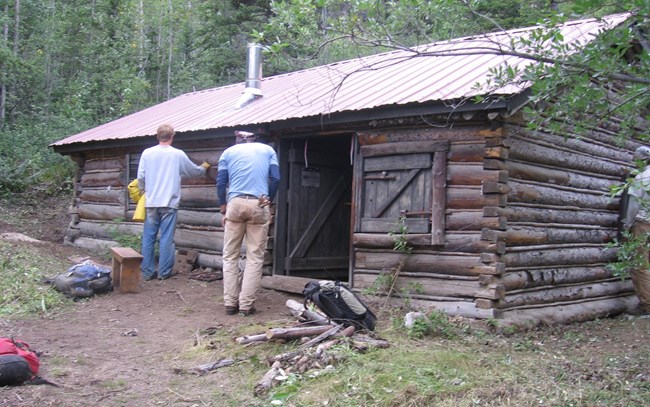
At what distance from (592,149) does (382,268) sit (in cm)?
370

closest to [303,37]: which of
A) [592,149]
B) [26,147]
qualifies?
[592,149]

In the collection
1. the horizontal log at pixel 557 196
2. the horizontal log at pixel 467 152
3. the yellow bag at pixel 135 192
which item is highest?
the horizontal log at pixel 467 152

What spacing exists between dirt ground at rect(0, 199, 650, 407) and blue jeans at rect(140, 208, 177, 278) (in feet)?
0.80

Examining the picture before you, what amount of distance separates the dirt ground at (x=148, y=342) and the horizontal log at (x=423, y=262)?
1183 millimetres

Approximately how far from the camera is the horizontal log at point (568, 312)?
7352 mm

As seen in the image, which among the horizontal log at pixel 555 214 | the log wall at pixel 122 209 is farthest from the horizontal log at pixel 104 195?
the horizontal log at pixel 555 214

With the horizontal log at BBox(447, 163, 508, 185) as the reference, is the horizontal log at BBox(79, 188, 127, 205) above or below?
below

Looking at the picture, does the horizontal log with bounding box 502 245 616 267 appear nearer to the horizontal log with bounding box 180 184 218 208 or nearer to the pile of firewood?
the pile of firewood

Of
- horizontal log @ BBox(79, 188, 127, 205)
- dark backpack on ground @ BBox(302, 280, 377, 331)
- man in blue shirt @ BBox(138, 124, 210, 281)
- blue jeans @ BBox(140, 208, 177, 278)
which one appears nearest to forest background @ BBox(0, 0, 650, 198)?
horizontal log @ BBox(79, 188, 127, 205)

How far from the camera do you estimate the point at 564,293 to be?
8.52m

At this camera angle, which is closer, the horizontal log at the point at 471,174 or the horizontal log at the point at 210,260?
the horizontal log at the point at 471,174

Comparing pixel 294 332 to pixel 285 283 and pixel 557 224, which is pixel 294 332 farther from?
pixel 557 224

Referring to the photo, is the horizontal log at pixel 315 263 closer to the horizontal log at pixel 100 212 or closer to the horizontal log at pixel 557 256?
the horizontal log at pixel 557 256

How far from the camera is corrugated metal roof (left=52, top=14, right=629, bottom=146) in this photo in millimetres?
7352
